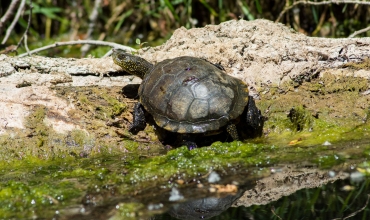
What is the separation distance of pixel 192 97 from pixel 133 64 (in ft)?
2.96

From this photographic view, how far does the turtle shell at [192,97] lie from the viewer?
4.36 meters

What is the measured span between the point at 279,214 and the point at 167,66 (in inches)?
73.5

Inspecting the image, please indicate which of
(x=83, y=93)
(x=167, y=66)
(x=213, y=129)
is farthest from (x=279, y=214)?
(x=83, y=93)

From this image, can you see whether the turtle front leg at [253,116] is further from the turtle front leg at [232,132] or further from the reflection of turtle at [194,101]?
the turtle front leg at [232,132]

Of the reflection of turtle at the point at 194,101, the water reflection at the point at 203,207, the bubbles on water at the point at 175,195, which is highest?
the reflection of turtle at the point at 194,101

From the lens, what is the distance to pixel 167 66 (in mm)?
4742

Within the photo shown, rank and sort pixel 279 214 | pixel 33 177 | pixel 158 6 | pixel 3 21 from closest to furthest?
pixel 279 214, pixel 33 177, pixel 3 21, pixel 158 6

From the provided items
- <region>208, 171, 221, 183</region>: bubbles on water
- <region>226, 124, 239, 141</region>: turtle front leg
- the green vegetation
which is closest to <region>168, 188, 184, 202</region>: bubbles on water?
<region>208, 171, 221, 183</region>: bubbles on water

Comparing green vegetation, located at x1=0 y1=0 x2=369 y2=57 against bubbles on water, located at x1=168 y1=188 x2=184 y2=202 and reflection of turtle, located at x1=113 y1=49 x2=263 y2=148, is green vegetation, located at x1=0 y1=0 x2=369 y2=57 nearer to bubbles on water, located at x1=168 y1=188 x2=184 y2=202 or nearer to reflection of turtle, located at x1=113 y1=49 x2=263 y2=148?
reflection of turtle, located at x1=113 y1=49 x2=263 y2=148

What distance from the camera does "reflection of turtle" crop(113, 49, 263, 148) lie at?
4367mm

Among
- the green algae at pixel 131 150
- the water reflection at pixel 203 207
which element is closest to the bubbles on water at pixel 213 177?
the green algae at pixel 131 150

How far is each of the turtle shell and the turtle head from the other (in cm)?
37

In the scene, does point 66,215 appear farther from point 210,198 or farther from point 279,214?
point 279,214

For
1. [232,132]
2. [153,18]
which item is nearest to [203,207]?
[232,132]
